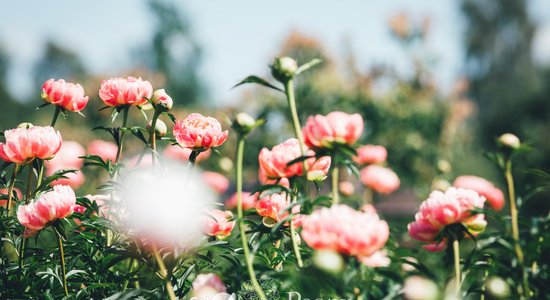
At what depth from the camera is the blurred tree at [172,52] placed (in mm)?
27344

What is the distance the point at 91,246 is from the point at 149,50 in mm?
30499

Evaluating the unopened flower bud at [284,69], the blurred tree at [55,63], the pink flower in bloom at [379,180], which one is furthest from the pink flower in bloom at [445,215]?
the blurred tree at [55,63]

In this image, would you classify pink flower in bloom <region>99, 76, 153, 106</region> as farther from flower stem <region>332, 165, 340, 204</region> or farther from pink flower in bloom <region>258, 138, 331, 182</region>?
flower stem <region>332, 165, 340, 204</region>

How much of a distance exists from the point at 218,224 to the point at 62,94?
0.64 meters

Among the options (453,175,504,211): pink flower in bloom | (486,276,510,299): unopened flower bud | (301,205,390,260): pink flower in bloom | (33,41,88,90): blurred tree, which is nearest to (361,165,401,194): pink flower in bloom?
(453,175,504,211): pink flower in bloom

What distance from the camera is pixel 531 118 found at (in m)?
12.8

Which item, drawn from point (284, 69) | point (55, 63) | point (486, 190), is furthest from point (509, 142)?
point (55, 63)

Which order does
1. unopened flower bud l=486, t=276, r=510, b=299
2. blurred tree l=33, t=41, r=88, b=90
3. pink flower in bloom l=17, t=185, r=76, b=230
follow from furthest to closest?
blurred tree l=33, t=41, r=88, b=90
pink flower in bloom l=17, t=185, r=76, b=230
unopened flower bud l=486, t=276, r=510, b=299

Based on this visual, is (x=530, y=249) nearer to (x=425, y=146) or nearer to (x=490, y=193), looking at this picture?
(x=490, y=193)

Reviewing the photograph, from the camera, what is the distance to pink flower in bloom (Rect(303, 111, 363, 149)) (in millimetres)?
898

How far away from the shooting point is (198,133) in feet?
3.86

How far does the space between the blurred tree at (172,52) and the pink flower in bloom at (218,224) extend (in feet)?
85.8

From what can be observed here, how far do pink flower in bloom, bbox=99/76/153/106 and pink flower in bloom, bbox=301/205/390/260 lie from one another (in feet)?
2.29

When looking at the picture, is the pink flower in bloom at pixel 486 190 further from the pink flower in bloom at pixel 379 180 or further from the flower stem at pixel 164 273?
the flower stem at pixel 164 273
